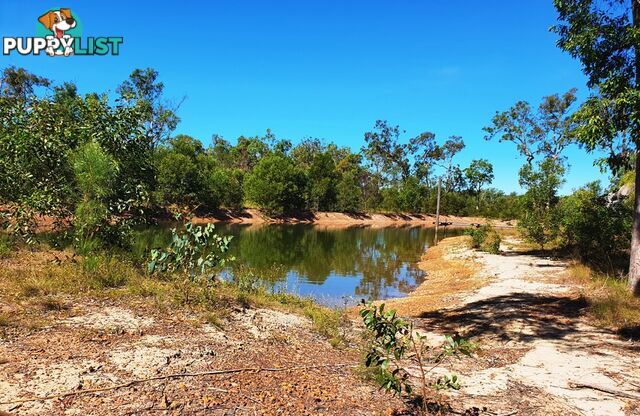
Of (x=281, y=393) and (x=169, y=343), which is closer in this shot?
(x=281, y=393)

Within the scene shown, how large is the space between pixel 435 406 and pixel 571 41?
31.5 feet

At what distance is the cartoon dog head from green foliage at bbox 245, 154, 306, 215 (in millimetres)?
36054

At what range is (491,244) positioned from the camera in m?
20.7

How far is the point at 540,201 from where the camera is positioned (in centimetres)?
1884

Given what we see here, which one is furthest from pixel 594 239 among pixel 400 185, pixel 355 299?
pixel 400 185

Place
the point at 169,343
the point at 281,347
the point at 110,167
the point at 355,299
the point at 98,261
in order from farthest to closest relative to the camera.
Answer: the point at 355,299, the point at 110,167, the point at 98,261, the point at 281,347, the point at 169,343

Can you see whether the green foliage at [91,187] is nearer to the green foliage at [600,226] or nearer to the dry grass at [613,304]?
the dry grass at [613,304]

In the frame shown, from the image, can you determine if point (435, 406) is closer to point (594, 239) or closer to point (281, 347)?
point (281, 347)

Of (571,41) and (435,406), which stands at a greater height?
(571,41)

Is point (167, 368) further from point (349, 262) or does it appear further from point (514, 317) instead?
point (349, 262)

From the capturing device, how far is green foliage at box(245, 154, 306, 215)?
50.1 m

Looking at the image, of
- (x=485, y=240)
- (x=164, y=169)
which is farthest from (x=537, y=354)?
(x=164, y=169)

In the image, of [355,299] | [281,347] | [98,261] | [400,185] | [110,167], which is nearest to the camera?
[281,347]

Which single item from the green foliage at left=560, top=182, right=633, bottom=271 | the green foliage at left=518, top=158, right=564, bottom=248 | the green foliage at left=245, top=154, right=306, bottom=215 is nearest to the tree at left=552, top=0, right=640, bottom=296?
the green foliage at left=560, top=182, right=633, bottom=271
